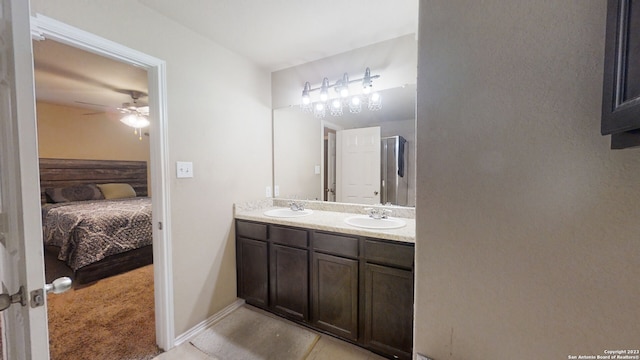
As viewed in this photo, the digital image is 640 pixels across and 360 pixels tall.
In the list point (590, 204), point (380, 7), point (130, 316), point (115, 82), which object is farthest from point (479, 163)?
point (115, 82)

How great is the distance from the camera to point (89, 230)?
2.61 metres

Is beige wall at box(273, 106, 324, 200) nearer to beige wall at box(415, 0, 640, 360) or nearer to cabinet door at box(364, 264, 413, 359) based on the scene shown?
cabinet door at box(364, 264, 413, 359)

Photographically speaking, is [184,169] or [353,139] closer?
[184,169]

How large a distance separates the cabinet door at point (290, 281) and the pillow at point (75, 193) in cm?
408

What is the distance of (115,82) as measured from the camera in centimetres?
292

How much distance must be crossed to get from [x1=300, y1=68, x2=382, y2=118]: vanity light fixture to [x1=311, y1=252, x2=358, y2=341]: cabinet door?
1.37 m

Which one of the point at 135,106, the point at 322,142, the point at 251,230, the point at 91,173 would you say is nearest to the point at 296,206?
the point at 251,230

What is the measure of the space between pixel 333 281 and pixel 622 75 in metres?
1.68

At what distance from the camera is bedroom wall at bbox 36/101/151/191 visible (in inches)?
156

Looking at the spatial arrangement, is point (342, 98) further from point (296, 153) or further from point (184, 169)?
point (184, 169)

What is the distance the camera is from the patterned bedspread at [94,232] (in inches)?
101

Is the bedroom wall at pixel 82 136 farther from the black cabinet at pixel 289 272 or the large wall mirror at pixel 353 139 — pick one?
the black cabinet at pixel 289 272

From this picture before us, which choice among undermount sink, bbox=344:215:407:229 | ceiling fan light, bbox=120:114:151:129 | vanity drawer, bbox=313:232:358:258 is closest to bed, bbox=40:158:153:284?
ceiling fan light, bbox=120:114:151:129

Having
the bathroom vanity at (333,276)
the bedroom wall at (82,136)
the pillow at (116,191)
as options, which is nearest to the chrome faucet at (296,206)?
the bathroom vanity at (333,276)
